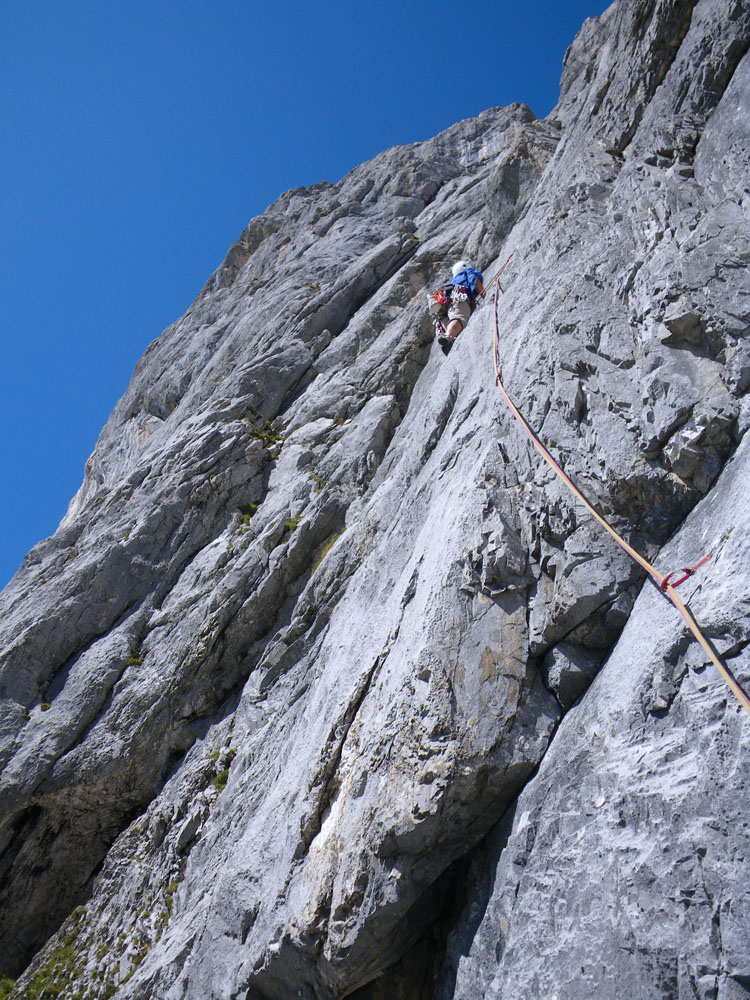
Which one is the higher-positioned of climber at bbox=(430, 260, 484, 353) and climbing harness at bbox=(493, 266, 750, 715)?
climber at bbox=(430, 260, 484, 353)

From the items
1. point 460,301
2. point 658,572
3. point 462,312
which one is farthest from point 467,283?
point 658,572

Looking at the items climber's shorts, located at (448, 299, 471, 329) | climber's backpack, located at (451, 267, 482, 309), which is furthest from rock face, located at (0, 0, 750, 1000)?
climber's backpack, located at (451, 267, 482, 309)

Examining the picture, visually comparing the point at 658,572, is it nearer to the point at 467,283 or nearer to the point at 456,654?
the point at 456,654

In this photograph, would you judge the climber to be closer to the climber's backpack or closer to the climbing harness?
the climber's backpack

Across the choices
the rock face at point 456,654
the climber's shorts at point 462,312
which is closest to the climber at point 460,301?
the climber's shorts at point 462,312

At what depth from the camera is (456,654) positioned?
22.6ft

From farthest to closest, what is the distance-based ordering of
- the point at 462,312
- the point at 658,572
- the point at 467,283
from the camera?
the point at 467,283 → the point at 462,312 → the point at 658,572

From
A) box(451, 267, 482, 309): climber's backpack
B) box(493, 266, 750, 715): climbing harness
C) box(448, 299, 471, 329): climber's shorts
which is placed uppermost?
box(451, 267, 482, 309): climber's backpack

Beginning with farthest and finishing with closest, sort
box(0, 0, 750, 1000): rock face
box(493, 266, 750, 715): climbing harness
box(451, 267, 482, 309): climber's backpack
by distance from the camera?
box(451, 267, 482, 309): climber's backpack
box(0, 0, 750, 1000): rock face
box(493, 266, 750, 715): climbing harness

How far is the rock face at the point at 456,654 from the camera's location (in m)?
5.10

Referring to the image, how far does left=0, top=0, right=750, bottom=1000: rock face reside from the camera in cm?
510

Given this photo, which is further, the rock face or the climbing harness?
the rock face

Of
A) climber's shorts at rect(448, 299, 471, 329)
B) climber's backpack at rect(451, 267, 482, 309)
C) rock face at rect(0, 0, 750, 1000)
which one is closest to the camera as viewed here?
rock face at rect(0, 0, 750, 1000)

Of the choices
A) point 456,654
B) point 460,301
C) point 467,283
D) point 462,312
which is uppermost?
point 467,283
